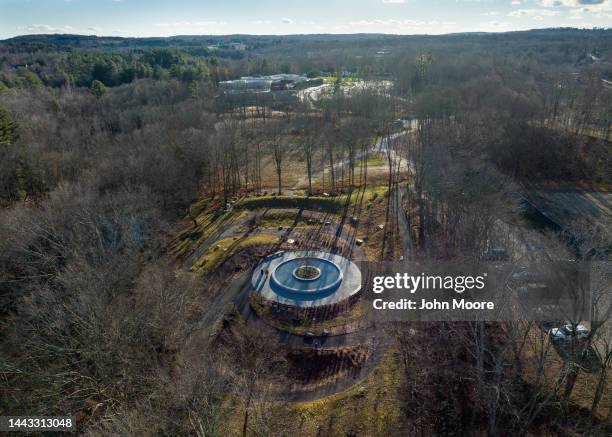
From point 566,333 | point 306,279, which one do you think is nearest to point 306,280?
point 306,279

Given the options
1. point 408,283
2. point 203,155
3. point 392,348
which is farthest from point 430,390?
point 203,155

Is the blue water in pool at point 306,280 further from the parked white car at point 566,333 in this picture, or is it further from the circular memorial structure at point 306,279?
the parked white car at point 566,333

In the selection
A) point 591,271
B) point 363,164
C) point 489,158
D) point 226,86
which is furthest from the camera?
point 226,86

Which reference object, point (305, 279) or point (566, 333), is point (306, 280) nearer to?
point (305, 279)

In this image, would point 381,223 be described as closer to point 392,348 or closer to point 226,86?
point 392,348

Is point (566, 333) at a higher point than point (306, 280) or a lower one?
higher

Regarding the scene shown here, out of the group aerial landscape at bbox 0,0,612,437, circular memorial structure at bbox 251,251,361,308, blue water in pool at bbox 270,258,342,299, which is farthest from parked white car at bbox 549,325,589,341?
blue water in pool at bbox 270,258,342,299

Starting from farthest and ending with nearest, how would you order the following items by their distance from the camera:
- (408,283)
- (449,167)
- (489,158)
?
1. (489,158)
2. (449,167)
3. (408,283)
